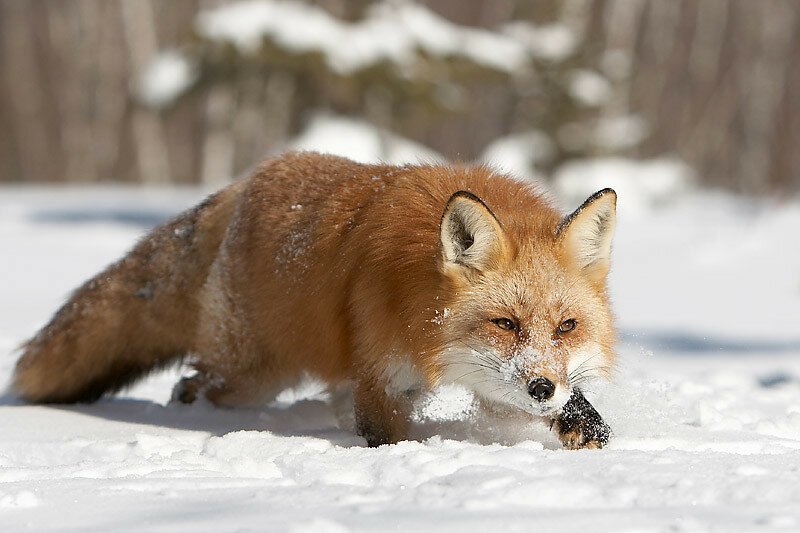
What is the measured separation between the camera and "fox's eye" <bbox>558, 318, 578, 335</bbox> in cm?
414

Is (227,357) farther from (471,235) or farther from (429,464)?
(429,464)

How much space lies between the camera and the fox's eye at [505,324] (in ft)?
13.5

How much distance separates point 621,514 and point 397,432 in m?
1.84

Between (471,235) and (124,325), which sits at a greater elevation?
(471,235)

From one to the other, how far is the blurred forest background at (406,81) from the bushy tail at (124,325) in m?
1.71

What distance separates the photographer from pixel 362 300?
4.56 metres

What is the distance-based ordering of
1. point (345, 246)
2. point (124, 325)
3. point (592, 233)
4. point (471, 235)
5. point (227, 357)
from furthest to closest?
1. point (124, 325)
2. point (227, 357)
3. point (345, 246)
4. point (592, 233)
5. point (471, 235)

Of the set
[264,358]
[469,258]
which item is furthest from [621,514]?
[264,358]

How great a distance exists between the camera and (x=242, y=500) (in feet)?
10.2

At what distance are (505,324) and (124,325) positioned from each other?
2.61 meters

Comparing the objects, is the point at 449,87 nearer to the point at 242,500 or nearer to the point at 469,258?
the point at 469,258

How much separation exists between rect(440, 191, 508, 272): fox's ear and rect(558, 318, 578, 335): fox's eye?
0.40 meters

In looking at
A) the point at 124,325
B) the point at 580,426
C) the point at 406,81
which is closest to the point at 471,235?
the point at 580,426

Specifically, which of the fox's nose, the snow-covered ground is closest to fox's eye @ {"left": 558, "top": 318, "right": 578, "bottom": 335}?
the fox's nose
